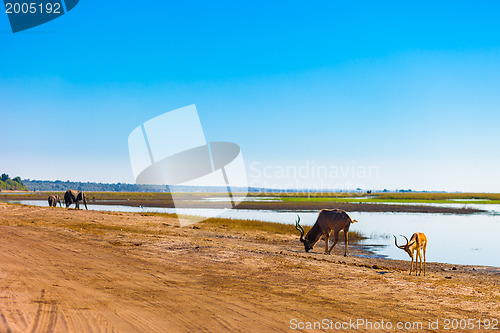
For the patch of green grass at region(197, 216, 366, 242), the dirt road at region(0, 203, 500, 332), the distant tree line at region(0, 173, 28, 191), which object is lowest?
the patch of green grass at region(197, 216, 366, 242)

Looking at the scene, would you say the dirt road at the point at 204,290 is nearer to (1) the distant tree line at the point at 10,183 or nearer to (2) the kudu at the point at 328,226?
(2) the kudu at the point at 328,226

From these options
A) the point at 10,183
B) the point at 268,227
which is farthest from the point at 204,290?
the point at 10,183

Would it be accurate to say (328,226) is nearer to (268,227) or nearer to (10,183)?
(268,227)

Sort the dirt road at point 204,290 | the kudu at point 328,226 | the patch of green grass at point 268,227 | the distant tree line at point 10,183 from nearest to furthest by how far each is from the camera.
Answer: the dirt road at point 204,290 → the kudu at point 328,226 → the patch of green grass at point 268,227 → the distant tree line at point 10,183

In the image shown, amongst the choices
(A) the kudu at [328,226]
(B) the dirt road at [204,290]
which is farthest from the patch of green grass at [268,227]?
(B) the dirt road at [204,290]

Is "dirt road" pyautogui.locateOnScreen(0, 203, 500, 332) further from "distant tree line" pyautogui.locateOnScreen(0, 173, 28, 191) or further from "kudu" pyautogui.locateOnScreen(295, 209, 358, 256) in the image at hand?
"distant tree line" pyautogui.locateOnScreen(0, 173, 28, 191)

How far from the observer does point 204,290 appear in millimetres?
9117

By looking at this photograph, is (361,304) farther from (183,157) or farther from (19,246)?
(183,157)

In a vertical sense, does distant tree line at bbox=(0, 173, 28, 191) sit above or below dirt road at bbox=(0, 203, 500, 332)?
above

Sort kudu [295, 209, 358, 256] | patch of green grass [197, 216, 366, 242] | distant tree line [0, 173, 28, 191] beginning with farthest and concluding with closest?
1. distant tree line [0, 173, 28, 191]
2. patch of green grass [197, 216, 366, 242]
3. kudu [295, 209, 358, 256]

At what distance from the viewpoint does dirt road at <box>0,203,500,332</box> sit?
6582 millimetres

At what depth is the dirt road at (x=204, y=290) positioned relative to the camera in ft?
21.6

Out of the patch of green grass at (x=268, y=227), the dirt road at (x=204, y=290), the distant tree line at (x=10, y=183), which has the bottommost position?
the patch of green grass at (x=268, y=227)

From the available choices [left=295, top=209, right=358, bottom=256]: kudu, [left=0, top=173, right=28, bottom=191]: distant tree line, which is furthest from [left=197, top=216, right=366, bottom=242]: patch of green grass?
[left=0, top=173, right=28, bottom=191]: distant tree line
